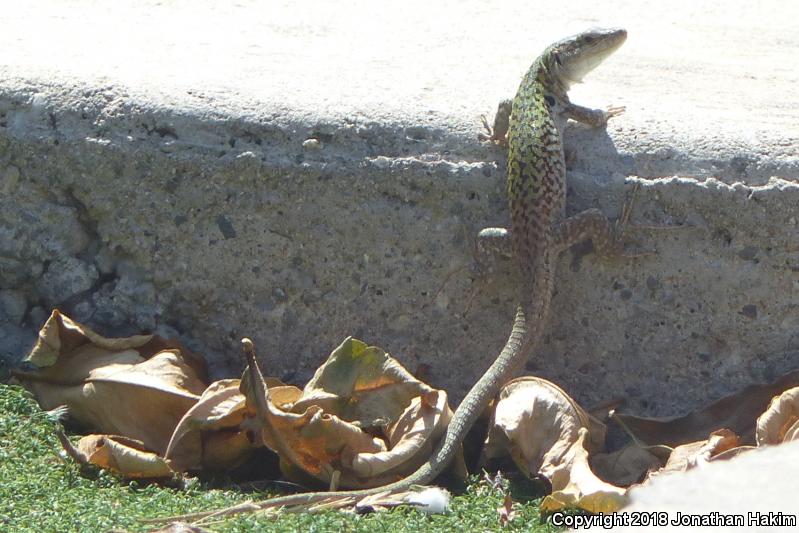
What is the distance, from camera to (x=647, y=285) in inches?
145

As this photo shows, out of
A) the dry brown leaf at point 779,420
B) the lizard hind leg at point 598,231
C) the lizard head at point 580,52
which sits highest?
the lizard head at point 580,52

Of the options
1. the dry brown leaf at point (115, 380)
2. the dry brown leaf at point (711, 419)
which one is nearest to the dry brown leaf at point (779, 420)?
the dry brown leaf at point (711, 419)

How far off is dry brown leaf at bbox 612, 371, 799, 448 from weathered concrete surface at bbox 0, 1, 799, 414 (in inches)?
3.1

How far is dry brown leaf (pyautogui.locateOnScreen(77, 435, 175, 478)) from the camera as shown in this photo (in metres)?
3.20

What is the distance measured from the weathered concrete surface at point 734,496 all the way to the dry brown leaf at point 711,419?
771 millimetres

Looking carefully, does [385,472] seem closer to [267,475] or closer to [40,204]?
[267,475]

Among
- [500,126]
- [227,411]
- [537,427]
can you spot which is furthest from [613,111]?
[227,411]

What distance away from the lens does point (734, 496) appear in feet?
8.03

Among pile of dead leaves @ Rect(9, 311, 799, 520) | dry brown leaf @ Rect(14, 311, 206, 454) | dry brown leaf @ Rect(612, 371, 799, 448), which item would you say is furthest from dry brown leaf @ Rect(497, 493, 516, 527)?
dry brown leaf @ Rect(14, 311, 206, 454)

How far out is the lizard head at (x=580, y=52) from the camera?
428cm

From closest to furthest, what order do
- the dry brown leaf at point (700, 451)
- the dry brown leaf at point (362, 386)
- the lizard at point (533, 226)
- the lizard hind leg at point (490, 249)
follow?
the dry brown leaf at point (700, 451)
the dry brown leaf at point (362, 386)
the lizard at point (533, 226)
the lizard hind leg at point (490, 249)

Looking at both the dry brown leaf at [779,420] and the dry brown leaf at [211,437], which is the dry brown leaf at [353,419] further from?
the dry brown leaf at [779,420]

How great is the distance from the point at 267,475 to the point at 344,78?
60.0 inches

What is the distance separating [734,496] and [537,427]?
36.9 inches
